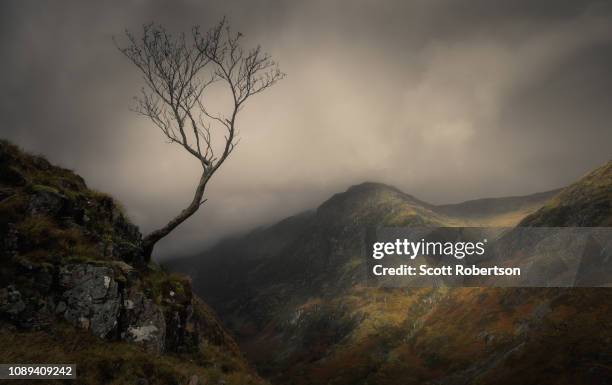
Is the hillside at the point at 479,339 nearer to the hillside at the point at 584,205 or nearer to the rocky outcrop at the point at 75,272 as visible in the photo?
the hillside at the point at 584,205

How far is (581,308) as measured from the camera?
88.1 meters

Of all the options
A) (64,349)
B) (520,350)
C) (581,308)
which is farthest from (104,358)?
(581,308)

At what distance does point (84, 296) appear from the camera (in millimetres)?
12633

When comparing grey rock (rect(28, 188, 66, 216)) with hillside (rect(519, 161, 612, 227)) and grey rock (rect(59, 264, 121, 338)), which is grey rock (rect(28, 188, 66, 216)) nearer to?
grey rock (rect(59, 264, 121, 338))

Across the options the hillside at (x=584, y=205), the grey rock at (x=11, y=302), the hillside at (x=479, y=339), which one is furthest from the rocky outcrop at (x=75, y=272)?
the hillside at (x=584, y=205)

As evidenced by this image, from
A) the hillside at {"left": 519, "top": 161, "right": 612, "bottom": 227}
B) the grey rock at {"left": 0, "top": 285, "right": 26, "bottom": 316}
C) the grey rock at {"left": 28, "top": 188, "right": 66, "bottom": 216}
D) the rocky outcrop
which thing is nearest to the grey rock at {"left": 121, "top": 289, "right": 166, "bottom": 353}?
the rocky outcrop

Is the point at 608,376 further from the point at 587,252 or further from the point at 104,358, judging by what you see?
the point at 104,358

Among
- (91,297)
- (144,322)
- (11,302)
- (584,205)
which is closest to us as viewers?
(11,302)

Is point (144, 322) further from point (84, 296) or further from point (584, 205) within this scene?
point (584, 205)

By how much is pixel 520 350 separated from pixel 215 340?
87814mm

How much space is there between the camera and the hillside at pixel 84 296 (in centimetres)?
1069

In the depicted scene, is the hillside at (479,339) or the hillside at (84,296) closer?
the hillside at (84,296)

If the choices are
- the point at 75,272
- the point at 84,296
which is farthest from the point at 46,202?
the point at 84,296

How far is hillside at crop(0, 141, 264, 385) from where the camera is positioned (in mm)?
10688
